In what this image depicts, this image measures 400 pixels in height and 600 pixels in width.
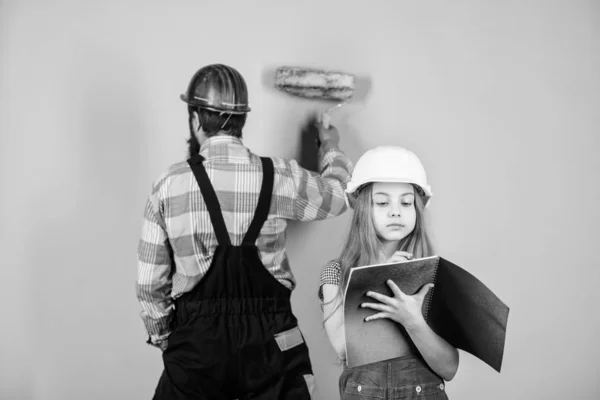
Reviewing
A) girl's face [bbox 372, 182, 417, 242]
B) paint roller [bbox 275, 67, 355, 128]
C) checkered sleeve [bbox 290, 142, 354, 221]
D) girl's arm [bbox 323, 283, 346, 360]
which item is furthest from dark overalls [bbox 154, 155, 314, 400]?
paint roller [bbox 275, 67, 355, 128]

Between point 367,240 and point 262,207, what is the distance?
0.32m

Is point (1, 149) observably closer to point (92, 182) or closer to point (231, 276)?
point (92, 182)

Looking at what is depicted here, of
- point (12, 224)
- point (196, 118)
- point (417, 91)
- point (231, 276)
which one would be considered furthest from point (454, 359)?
point (12, 224)

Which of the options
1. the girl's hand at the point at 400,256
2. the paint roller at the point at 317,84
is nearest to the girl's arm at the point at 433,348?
the girl's hand at the point at 400,256

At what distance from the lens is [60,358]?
2006 millimetres

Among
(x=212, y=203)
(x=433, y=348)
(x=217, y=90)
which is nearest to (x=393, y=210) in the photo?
(x=433, y=348)

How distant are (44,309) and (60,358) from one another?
0.52 feet

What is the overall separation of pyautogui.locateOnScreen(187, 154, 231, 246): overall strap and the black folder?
0.42m

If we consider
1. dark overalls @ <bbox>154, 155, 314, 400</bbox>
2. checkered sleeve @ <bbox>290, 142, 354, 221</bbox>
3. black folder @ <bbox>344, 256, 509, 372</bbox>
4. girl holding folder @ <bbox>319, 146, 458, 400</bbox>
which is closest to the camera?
black folder @ <bbox>344, 256, 509, 372</bbox>

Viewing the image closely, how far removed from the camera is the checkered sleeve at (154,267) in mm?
1781

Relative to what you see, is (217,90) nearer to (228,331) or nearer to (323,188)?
(323,188)

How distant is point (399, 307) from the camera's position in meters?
1.54

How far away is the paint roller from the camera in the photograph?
2119mm

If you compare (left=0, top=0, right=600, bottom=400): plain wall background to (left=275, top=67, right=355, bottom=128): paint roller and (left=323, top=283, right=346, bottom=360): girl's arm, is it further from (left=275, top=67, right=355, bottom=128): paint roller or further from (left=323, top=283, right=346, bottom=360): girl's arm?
(left=323, top=283, right=346, bottom=360): girl's arm
